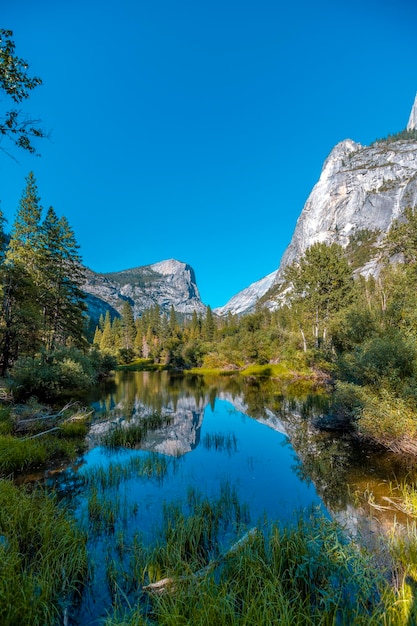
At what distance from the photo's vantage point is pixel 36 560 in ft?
19.3

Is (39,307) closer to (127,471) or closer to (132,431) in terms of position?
(132,431)

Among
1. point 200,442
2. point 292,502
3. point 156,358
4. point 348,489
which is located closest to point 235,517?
point 292,502

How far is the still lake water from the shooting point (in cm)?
758

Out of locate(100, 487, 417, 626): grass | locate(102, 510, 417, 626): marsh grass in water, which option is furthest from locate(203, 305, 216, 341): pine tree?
locate(102, 510, 417, 626): marsh grass in water

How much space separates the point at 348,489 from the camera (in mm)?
9938

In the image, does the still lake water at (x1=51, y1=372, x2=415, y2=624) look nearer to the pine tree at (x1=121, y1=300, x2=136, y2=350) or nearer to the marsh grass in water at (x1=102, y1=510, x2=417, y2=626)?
the marsh grass in water at (x1=102, y1=510, x2=417, y2=626)

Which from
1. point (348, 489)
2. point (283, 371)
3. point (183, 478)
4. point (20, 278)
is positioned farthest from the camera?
point (283, 371)

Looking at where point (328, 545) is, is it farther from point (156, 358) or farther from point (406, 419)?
point (156, 358)

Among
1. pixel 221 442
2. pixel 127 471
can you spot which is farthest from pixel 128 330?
pixel 127 471

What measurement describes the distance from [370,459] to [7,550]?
12785mm

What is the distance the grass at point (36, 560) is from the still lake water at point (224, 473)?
1.62 ft

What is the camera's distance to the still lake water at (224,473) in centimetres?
758

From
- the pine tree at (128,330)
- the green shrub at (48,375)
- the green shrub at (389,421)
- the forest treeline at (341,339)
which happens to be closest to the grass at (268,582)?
the green shrub at (389,421)

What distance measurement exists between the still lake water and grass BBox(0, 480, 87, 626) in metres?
0.49
